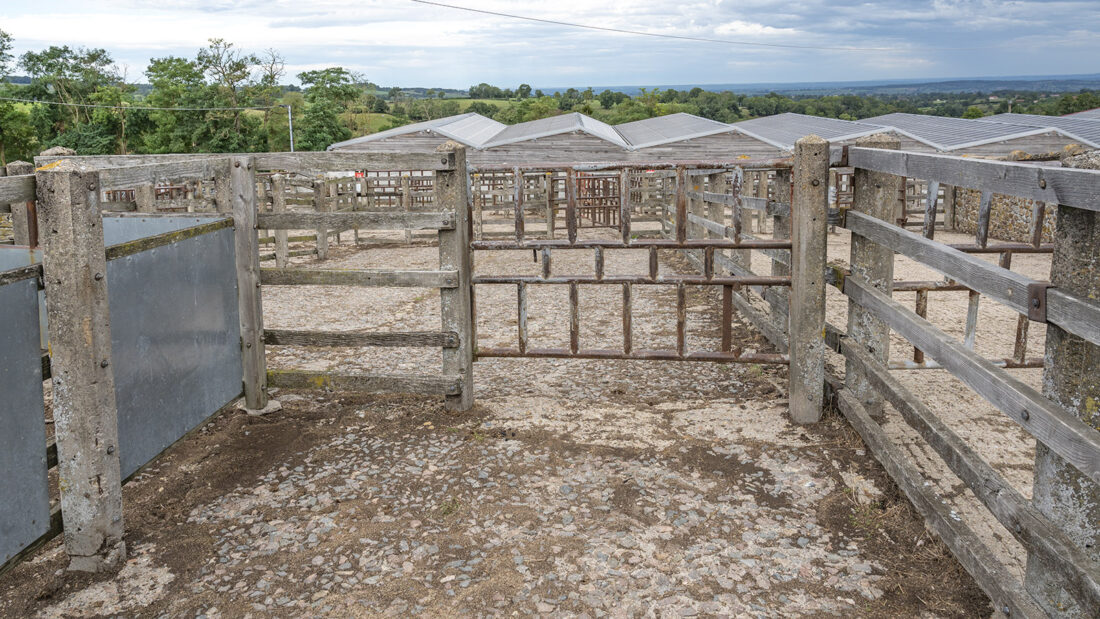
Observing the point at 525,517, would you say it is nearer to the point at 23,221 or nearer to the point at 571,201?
the point at 571,201

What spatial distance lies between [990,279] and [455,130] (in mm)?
33555

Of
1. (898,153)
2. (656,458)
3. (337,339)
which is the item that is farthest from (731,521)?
(337,339)

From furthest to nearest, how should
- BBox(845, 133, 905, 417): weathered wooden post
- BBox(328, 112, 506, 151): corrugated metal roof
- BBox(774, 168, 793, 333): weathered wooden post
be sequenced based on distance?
BBox(328, 112, 506, 151): corrugated metal roof
BBox(774, 168, 793, 333): weathered wooden post
BBox(845, 133, 905, 417): weathered wooden post

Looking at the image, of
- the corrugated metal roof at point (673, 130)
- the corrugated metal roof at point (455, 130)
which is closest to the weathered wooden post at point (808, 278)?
the corrugated metal roof at point (673, 130)

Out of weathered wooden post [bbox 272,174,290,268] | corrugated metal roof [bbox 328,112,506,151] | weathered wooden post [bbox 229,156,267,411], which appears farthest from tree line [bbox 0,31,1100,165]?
weathered wooden post [bbox 229,156,267,411]

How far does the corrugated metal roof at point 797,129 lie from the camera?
28188mm

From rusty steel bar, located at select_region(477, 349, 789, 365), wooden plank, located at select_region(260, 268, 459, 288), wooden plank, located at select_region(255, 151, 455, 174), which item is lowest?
rusty steel bar, located at select_region(477, 349, 789, 365)

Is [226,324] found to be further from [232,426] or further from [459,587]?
[459,587]

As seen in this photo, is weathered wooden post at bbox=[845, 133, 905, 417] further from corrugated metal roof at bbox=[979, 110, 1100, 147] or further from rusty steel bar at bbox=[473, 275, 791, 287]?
corrugated metal roof at bbox=[979, 110, 1100, 147]

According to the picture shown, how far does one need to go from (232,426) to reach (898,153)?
445cm

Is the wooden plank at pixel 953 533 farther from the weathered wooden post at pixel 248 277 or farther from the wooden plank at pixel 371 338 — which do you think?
the weathered wooden post at pixel 248 277

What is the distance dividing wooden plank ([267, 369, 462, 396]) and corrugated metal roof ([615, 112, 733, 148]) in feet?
77.0

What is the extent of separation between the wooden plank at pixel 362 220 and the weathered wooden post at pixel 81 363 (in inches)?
71.8

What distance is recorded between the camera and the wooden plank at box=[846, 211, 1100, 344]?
2396 mm
